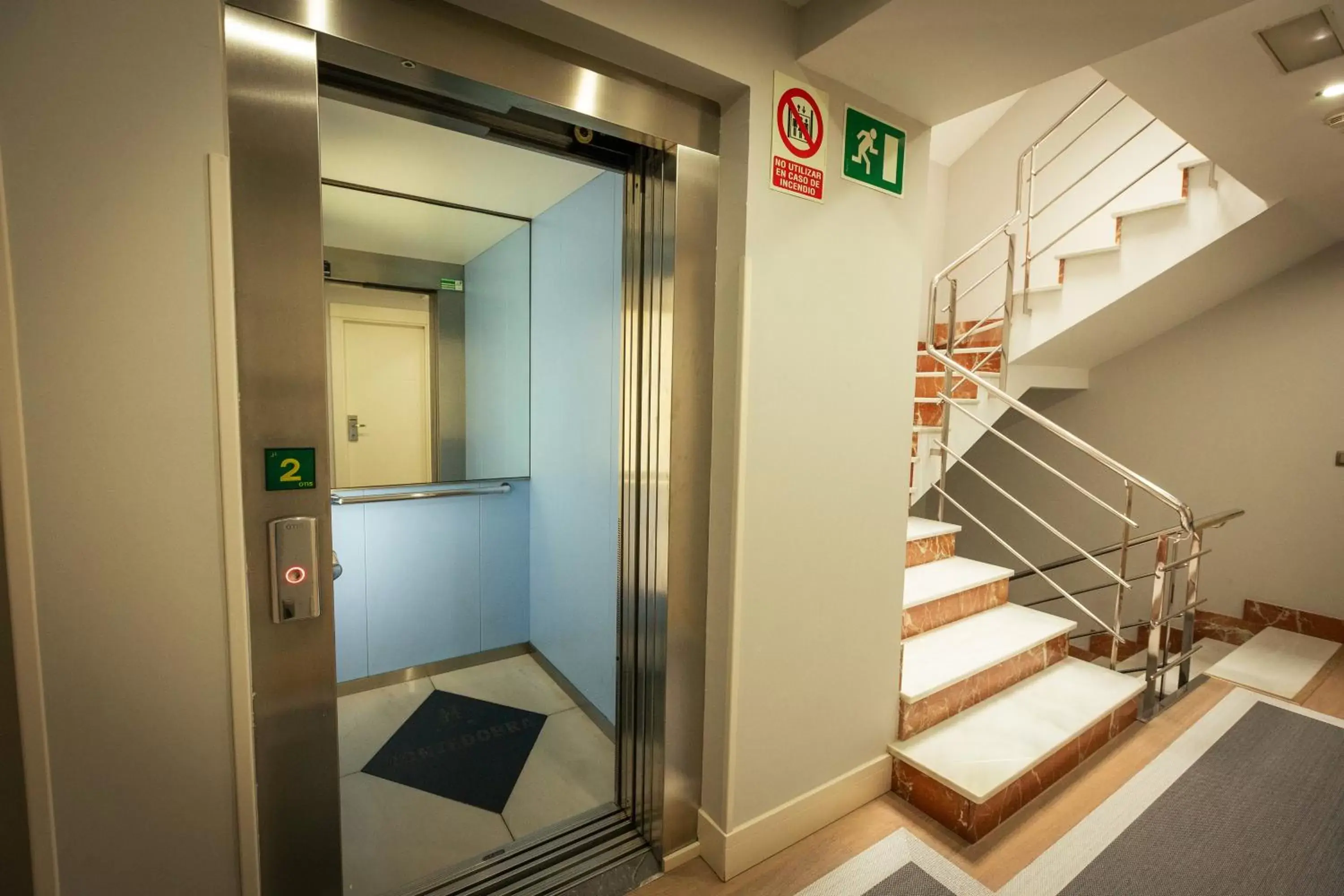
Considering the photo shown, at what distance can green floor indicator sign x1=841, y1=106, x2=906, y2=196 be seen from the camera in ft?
5.17

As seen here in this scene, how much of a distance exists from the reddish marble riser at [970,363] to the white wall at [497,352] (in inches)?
89.3

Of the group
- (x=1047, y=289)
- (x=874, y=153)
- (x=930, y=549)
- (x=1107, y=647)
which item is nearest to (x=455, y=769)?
(x=930, y=549)

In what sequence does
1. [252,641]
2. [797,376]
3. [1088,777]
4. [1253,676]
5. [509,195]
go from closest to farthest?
[252,641], [797,376], [1088,777], [509,195], [1253,676]

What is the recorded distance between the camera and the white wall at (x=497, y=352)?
2803mm

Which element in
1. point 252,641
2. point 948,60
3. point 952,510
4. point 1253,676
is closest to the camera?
point 252,641

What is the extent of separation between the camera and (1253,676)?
2.79 metres

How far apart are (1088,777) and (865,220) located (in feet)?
6.79

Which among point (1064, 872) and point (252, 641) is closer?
point (252, 641)

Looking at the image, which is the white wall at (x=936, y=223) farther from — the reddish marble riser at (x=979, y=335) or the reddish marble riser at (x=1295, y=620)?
the reddish marble riser at (x=1295, y=620)

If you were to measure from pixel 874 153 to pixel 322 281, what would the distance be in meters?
1.45

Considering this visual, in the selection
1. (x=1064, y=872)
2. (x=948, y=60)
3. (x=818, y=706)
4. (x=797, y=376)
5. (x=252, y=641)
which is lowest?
(x=1064, y=872)

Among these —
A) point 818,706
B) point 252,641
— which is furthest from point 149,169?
point 818,706

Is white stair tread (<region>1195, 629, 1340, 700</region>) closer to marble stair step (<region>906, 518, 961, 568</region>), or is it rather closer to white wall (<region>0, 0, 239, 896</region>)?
marble stair step (<region>906, 518, 961, 568</region>)

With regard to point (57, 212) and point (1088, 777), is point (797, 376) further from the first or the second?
point (1088, 777)
